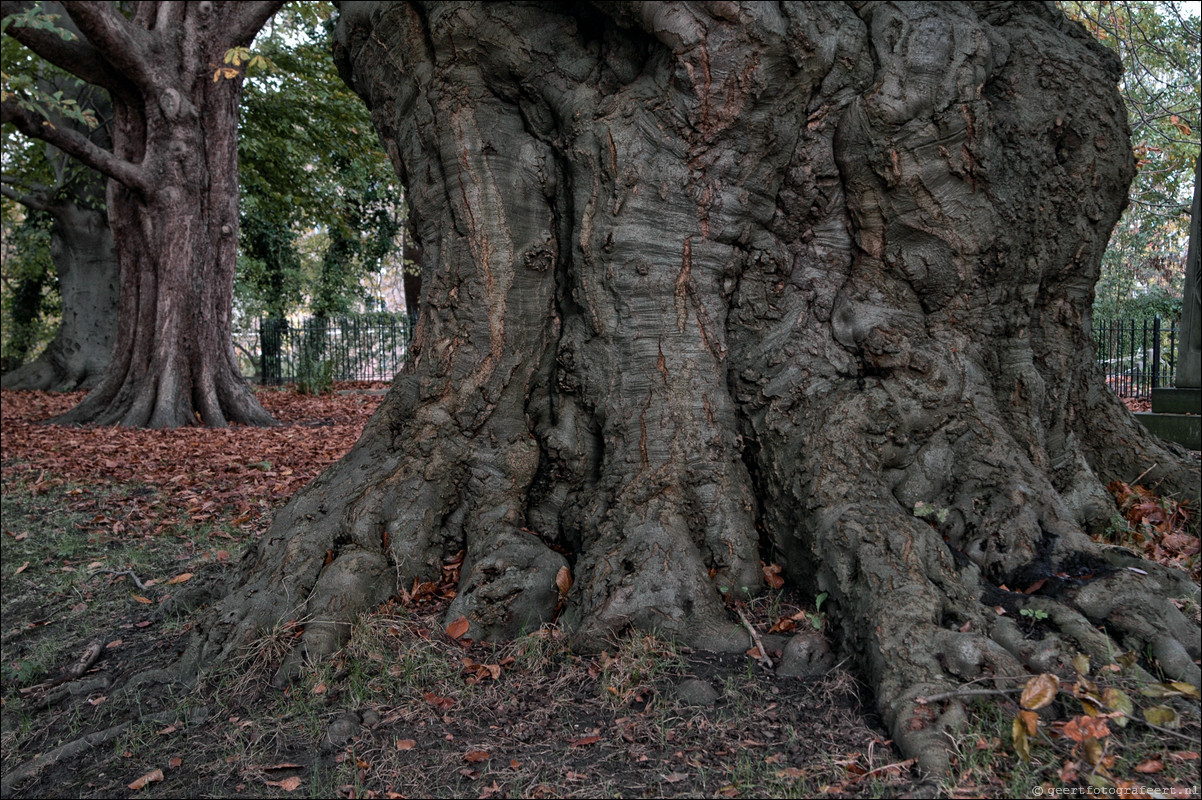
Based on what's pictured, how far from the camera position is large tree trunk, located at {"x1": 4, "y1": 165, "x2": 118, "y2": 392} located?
1741 cm

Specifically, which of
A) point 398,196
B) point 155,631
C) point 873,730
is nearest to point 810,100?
point 873,730

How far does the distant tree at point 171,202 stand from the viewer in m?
10.6

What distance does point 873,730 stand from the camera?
264 centimetres

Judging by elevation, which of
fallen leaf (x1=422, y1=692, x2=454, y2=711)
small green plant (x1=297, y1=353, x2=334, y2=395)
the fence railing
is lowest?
fallen leaf (x1=422, y1=692, x2=454, y2=711)

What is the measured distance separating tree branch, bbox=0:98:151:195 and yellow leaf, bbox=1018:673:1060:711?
11.6 metres

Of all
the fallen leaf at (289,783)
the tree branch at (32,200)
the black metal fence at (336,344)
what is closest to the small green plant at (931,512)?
the fallen leaf at (289,783)

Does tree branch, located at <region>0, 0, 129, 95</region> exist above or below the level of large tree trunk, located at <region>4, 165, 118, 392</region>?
above

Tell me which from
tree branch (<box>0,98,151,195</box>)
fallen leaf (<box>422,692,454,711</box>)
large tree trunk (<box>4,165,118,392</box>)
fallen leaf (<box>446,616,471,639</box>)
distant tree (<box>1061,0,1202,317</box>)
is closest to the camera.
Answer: fallen leaf (<box>422,692,454,711</box>)

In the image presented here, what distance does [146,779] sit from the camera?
106 inches

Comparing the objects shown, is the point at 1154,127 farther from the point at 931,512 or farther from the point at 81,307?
the point at 81,307

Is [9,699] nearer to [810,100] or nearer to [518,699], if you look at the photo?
[518,699]

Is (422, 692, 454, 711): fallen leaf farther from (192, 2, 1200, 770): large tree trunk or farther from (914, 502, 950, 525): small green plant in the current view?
(914, 502, 950, 525): small green plant

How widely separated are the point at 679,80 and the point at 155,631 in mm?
3740

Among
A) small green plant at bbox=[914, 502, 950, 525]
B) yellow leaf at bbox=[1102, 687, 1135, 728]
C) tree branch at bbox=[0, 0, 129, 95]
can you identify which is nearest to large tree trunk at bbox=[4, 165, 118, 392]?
tree branch at bbox=[0, 0, 129, 95]
